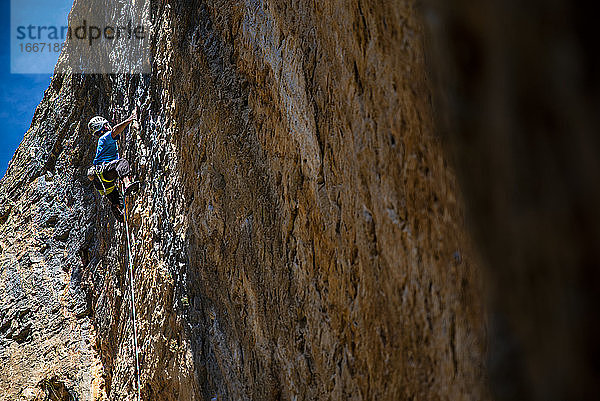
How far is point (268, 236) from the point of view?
4695 millimetres

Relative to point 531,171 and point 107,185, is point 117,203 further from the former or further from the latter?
point 531,171

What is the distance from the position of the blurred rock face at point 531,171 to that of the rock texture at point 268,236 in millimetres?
1180

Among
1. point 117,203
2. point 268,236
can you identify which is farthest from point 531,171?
point 117,203

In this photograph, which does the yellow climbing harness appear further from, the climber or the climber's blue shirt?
the climber's blue shirt

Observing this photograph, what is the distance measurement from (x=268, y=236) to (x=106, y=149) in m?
3.77

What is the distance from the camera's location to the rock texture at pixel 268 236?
266 cm

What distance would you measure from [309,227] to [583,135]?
3207mm

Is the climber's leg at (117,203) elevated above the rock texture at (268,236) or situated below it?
above

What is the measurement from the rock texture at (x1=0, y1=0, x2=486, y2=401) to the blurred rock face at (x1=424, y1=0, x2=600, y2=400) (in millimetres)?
1180

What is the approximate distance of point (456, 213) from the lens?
241cm

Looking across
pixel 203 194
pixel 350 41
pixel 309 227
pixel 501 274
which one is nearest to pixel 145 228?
pixel 203 194

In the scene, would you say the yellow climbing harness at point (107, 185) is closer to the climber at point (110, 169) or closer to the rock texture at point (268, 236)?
the climber at point (110, 169)

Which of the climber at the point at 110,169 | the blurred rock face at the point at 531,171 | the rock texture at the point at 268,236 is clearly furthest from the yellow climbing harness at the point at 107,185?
the blurred rock face at the point at 531,171

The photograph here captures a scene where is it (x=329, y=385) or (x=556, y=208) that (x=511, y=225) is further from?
(x=329, y=385)
